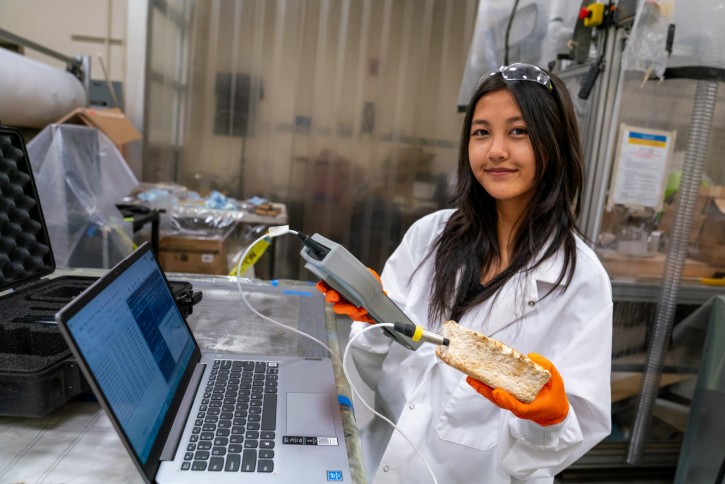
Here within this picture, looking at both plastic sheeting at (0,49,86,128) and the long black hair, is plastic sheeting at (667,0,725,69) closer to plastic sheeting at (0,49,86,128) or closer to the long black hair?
the long black hair

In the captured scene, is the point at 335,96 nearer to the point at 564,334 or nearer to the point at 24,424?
the point at 564,334

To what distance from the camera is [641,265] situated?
6.46 ft

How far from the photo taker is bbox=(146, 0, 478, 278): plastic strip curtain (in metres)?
3.18

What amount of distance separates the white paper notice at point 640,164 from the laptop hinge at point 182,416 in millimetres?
1670

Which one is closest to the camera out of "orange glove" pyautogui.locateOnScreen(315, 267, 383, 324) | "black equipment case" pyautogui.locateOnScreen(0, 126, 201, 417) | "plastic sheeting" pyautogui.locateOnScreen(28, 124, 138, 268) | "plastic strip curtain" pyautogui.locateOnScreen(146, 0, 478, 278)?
"black equipment case" pyautogui.locateOnScreen(0, 126, 201, 417)

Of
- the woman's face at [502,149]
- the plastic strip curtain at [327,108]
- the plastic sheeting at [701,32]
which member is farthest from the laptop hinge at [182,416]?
the plastic strip curtain at [327,108]

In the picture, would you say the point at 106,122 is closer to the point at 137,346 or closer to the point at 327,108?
the point at 327,108

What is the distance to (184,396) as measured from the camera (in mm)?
764

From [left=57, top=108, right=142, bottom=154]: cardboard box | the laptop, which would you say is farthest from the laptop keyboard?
[left=57, top=108, right=142, bottom=154]: cardboard box

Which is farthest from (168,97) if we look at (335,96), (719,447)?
(719,447)

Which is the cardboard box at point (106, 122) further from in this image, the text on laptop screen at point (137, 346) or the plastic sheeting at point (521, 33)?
the text on laptop screen at point (137, 346)

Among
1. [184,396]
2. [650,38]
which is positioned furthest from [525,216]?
[650,38]

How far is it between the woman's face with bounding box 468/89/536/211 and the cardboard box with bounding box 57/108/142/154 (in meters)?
2.14

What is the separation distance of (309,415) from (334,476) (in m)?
0.14
